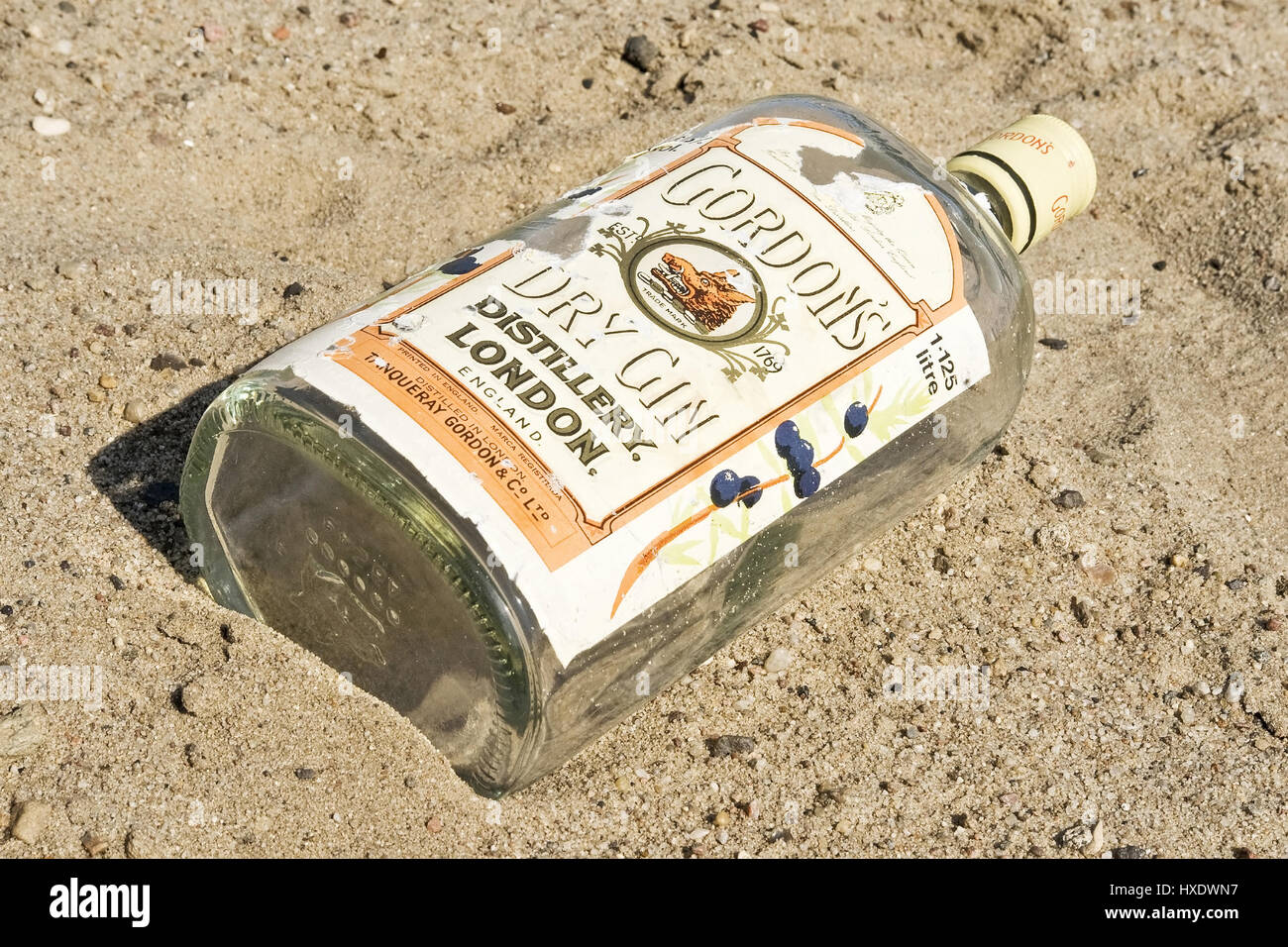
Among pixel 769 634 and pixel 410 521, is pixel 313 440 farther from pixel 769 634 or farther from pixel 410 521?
pixel 769 634

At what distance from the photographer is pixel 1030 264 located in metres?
2.78

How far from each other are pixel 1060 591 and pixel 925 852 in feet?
1.74

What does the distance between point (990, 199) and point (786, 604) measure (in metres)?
0.67

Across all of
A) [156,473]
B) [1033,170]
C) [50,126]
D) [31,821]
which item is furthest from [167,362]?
[1033,170]

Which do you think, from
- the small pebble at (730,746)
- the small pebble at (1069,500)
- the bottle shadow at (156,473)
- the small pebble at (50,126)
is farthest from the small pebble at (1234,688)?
the small pebble at (50,126)

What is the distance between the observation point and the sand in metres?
1.79

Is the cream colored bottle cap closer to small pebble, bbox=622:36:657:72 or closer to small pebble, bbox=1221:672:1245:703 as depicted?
small pebble, bbox=1221:672:1245:703

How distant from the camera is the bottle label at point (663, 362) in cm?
160

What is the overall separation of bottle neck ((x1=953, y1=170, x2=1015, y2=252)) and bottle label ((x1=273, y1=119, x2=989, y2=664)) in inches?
7.4

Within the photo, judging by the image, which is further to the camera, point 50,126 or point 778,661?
point 50,126

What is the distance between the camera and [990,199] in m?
2.13

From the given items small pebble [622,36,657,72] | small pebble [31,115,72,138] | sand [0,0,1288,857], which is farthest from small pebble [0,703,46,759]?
small pebble [622,36,657,72]

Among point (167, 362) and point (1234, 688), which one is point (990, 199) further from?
point (167, 362)

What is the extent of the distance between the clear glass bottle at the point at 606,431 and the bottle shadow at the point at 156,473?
0.10 meters
